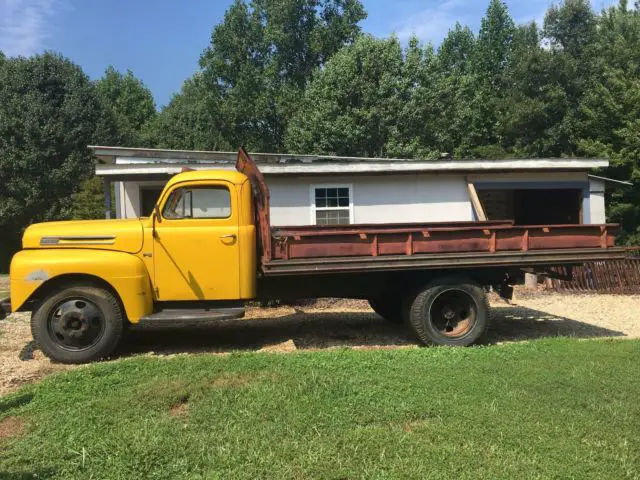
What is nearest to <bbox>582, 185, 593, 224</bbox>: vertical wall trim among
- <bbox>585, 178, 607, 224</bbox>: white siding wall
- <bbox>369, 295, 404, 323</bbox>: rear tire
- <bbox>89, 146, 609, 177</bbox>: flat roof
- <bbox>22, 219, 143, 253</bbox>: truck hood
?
<bbox>585, 178, 607, 224</bbox>: white siding wall

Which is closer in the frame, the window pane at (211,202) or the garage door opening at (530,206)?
the window pane at (211,202)

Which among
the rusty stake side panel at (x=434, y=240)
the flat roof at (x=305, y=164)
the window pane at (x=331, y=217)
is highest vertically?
the flat roof at (x=305, y=164)

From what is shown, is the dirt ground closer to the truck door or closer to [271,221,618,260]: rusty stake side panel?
the truck door

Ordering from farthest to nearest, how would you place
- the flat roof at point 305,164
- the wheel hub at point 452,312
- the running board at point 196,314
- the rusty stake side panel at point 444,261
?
the flat roof at point 305,164
the wheel hub at point 452,312
the rusty stake side panel at point 444,261
the running board at point 196,314

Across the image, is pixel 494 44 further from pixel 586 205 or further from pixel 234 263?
pixel 234 263

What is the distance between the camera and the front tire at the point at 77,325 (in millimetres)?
6828

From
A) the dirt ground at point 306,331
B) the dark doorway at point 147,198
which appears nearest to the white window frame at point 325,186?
the dirt ground at point 306,331

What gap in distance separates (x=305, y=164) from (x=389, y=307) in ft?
16.5

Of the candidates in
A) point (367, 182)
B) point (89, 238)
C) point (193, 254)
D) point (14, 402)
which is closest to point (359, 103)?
point (367, 182)

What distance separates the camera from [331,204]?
44.7ft

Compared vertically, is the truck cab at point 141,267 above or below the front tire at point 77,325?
above

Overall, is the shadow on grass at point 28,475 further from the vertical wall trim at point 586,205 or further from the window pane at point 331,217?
the vertical wall trim at point 586,205

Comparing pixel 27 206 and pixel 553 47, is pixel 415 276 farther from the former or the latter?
pixel 553 47

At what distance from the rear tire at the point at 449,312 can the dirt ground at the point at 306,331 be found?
0.49m
